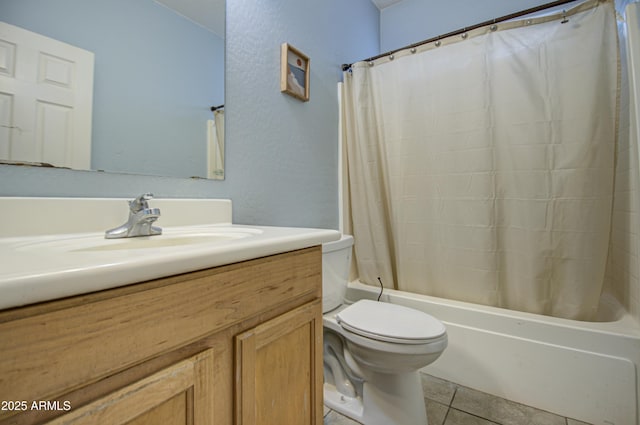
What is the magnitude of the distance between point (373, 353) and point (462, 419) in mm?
510

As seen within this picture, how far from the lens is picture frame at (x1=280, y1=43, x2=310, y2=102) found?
1.37 m

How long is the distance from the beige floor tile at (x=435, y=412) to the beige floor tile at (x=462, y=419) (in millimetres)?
22

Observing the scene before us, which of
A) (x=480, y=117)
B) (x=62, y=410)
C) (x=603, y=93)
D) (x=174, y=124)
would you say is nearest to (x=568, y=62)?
(x=603, y=93)

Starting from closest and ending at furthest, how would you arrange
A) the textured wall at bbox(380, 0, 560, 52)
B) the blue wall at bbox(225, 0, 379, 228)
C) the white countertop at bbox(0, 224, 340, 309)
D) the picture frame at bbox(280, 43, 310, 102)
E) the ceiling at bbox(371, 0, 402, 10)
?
the white countertop at bbox(0, 224, 340, 309) → the blue wall at bbox(225, 0, 379, 228) → the picture frame at bbox(280, 43, 310, 102) → the textured wall at bbox(380, 0, 560, 52) → the ceiling at bbox(371, 0, 402, 10)

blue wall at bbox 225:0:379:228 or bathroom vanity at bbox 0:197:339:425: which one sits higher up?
blue wall at bbox 225:0:379:228

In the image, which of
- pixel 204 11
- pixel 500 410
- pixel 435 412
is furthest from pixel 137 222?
pixel 500 410

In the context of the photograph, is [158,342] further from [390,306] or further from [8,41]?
[390,306]

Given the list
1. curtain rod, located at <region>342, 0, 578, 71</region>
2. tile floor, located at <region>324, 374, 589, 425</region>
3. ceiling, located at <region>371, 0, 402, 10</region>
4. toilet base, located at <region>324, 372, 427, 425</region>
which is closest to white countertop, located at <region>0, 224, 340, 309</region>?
toilet base, located at <region>324, 372, 427, 425</region>

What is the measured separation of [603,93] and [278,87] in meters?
Result: 1.41

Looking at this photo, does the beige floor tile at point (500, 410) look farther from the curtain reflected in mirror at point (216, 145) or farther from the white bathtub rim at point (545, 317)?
the curtain reflected in mirror at point (216, 145)

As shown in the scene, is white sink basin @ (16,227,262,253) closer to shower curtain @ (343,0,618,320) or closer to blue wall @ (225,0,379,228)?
blue wall @ (225,0,379,228)

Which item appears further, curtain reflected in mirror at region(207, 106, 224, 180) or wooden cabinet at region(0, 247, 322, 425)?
curtain reflected in mirror at region(207, 106, 224, 180)

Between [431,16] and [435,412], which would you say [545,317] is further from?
[431,16]

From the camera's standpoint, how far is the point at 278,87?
1.38 m
